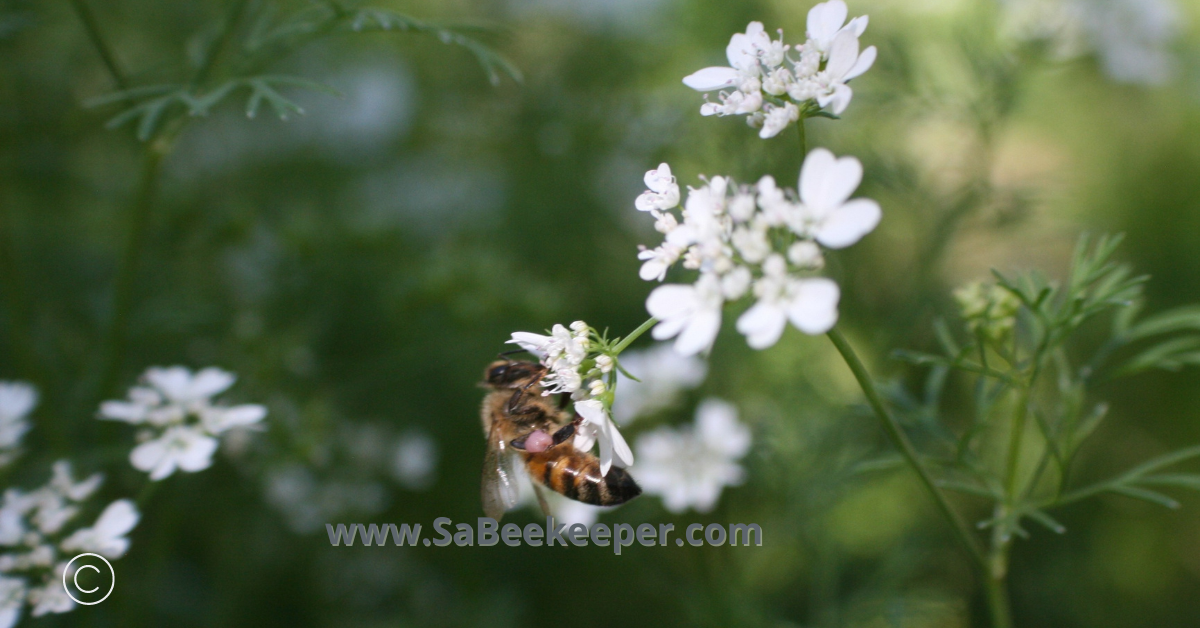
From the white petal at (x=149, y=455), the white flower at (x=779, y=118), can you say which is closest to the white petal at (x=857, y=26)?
the white flower at (x=779, y=118)

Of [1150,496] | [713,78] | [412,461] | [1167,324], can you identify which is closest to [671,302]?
[713,78]

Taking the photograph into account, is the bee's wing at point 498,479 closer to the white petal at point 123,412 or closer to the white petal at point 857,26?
the white petal at point 123,412

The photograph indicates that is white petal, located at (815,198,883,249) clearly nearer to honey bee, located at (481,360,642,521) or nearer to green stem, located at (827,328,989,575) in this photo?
green stem, located at (827,328,989,575)

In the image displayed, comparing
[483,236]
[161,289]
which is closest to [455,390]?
[483,236]

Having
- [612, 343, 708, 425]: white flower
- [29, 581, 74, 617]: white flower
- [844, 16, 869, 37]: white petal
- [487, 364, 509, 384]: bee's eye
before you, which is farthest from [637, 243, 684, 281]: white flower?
[612, 343, 708, 425]: white flower

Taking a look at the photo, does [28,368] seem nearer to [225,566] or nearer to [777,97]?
[225,566]

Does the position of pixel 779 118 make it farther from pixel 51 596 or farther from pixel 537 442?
pixel 51 596

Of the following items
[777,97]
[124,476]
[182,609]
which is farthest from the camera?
[182,609]
